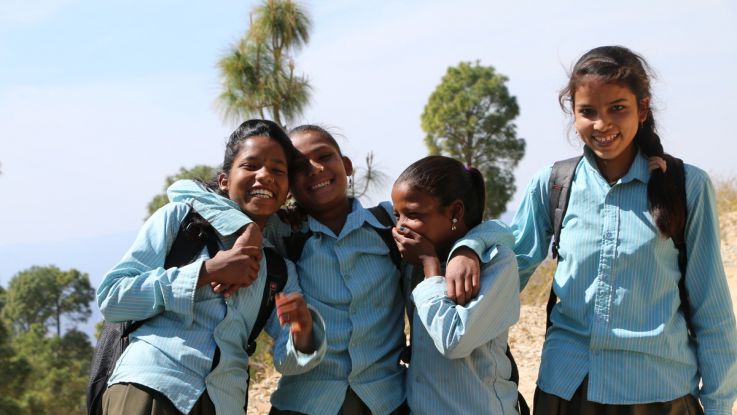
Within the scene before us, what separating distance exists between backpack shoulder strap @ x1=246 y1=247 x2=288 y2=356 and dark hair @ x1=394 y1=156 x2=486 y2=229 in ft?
1.44

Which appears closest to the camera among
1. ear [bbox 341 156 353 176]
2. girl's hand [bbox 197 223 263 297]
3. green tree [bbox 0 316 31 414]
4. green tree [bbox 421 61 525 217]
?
girl's hand [bbox 197 223 263 297]

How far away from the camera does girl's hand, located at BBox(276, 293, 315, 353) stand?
7.05 ft

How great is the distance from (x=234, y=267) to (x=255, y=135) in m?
0.49

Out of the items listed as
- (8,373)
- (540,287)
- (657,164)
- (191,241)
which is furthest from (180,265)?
(8,373)

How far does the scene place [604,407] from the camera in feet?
7.55

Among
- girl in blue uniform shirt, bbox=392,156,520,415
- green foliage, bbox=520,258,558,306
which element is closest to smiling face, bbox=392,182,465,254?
girl in blue uniform shirt, bbox=392,156,520,415

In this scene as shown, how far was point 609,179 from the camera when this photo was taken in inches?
94.3

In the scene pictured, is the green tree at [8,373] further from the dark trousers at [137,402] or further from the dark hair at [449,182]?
the dark hair at [449,182]

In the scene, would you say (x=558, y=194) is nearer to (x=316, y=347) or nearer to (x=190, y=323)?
(x=316, y=347)

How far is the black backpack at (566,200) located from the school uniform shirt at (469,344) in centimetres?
18

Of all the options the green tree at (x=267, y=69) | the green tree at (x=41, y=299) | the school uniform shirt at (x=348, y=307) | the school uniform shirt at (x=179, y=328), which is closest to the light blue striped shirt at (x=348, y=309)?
the school uniform shirt at (x=348, y=307)

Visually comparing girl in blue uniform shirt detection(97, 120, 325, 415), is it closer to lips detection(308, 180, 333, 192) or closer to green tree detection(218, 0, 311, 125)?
lips detection(308, 180, 333, 192)

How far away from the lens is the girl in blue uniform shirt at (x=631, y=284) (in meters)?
2.26

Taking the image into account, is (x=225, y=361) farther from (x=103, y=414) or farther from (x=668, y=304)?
(x=668, y=304)
